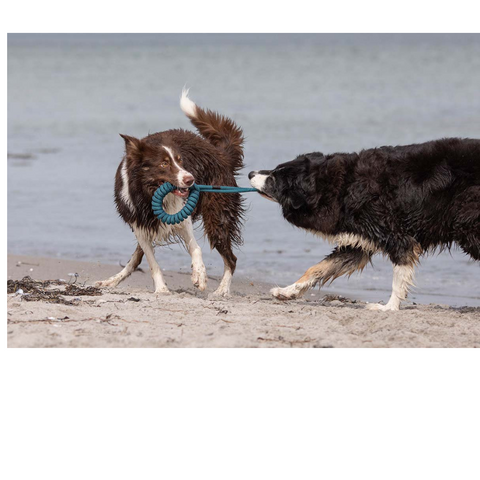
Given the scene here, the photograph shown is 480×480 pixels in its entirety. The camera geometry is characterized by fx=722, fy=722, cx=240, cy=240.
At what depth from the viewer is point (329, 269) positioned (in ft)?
20.2

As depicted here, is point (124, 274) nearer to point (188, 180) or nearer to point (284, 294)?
point (188, 180)

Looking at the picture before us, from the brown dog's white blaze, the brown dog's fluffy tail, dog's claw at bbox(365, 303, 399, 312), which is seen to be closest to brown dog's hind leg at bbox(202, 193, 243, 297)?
the brown dog's fluffy tail

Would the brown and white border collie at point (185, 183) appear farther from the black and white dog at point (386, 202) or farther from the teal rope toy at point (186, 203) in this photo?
the black and white dog at point (386, 202)

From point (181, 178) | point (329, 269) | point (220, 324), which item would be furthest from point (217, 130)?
point (220, 324)

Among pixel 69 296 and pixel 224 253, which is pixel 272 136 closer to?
pixel 224 253

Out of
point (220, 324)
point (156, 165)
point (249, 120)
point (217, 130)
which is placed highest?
point (249, 120)

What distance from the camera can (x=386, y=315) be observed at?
5551 millimetres

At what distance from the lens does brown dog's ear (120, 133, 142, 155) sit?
244 inches

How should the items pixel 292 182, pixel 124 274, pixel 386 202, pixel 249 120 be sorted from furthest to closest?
1. pixel 249 120
2. pixel 124 274
3. pixel 292 182
4. pixel 386 202

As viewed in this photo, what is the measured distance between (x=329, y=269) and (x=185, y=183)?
1.43 metres

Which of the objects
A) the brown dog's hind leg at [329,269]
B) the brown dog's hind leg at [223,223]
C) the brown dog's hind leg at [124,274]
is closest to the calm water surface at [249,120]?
the brown dog's hind leg at [223,223]

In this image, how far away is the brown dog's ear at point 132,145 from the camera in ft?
20.3

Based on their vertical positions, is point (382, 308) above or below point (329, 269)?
below

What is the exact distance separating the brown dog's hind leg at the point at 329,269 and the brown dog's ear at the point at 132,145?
1702 mm
